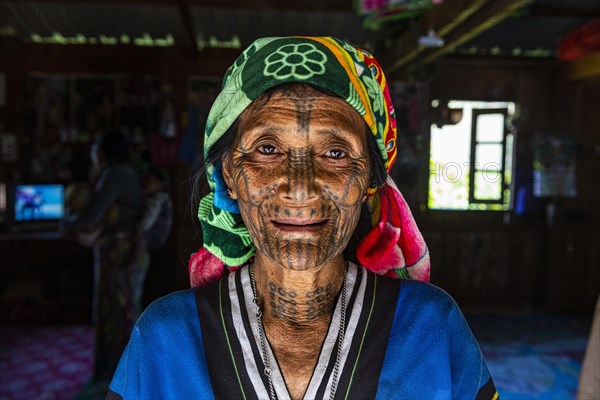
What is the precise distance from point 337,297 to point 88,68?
5850 millimetres

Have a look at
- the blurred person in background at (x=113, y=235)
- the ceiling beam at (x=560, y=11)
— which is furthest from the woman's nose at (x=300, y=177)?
the ceiling beam at (x=560, y=11)

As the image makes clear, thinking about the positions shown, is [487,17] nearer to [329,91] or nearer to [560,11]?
→ [329,91]

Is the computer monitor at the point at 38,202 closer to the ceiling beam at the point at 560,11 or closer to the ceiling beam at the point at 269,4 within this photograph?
the ceiling beam at the point at 269,4

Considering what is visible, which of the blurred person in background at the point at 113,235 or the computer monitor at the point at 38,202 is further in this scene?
the computer monitor at the point at 38,202

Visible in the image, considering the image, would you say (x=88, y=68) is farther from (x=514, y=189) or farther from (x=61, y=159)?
(x=514, y=189)

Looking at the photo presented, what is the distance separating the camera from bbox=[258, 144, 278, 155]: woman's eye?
121 cm

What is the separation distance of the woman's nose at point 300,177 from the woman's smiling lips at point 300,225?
49mm

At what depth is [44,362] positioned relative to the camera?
15.4 feet

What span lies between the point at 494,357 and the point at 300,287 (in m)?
4.31

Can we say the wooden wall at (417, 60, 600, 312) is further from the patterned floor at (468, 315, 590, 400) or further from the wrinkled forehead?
the wrinkled forehead

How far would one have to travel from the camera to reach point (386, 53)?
175 inches

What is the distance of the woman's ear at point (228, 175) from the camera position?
130 cm

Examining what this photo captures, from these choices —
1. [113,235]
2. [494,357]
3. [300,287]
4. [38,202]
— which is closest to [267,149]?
[300,287]

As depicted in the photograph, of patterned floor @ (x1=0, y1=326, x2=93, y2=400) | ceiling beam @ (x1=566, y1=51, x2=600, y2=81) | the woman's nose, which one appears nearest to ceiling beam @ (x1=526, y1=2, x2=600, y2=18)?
ceiling beam @ (x1=566, y1=51, x2=600, y2=81)
